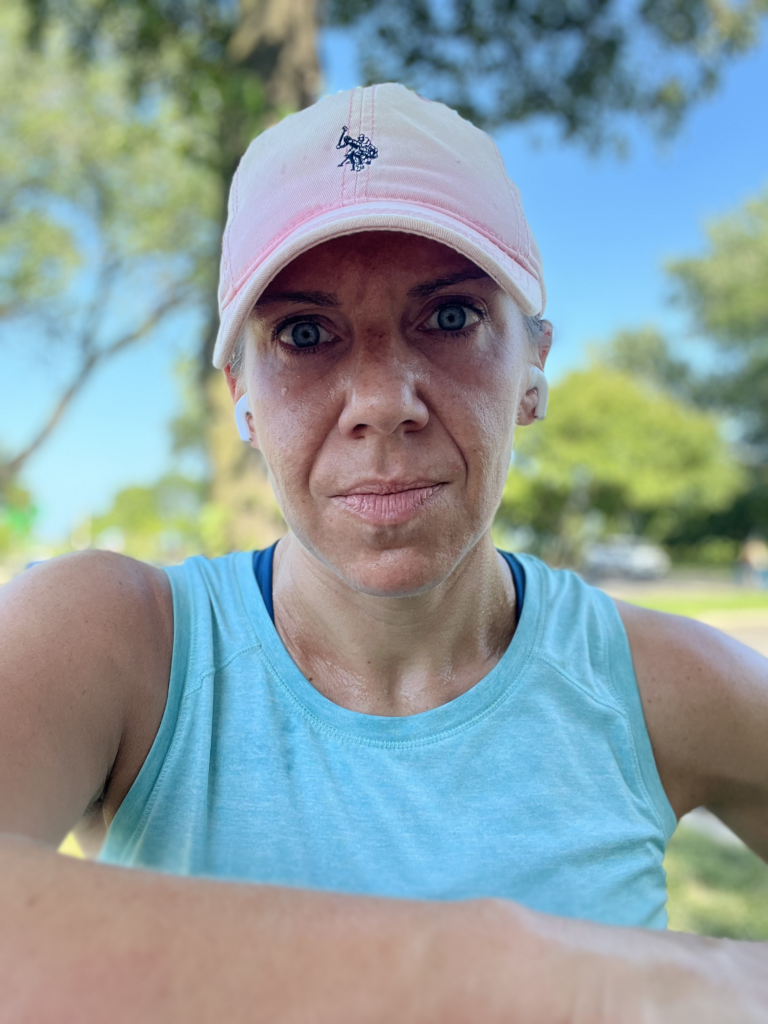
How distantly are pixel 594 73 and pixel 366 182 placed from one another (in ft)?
20.2

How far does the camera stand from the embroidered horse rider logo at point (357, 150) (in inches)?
55.1

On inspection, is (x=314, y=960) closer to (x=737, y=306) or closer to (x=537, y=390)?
(x=537, y=390)

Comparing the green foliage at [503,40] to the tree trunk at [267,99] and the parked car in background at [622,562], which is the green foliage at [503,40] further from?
the parked car in background at [622,562]

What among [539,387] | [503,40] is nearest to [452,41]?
[503,40]

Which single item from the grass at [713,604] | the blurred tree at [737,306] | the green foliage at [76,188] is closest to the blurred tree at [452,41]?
the green foliage at [76,188]

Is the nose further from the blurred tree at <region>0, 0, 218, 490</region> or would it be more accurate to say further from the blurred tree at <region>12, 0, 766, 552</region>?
the blurred tree at <region>0, 0, 218, 490</region>

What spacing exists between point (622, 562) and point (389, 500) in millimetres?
34919

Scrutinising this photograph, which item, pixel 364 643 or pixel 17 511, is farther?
pixel 17 511

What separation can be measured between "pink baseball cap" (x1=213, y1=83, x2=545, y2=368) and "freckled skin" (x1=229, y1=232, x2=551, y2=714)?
0.04 metres

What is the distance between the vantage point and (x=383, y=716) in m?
1.54

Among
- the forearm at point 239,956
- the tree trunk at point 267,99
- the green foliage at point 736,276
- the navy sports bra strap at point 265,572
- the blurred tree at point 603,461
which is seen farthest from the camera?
the green foliage at point 736,276

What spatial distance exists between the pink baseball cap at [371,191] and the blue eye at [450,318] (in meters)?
0.08

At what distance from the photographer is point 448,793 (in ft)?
4.73

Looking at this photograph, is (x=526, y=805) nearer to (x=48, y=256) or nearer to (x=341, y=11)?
(x=341, y=11)
